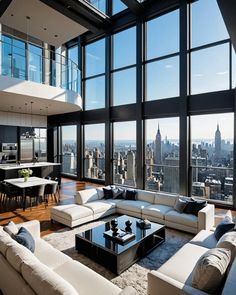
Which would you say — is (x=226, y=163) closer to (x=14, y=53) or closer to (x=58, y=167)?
(x=58, y=167)

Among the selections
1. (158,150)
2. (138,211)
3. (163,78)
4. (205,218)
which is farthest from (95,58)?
(205,218)

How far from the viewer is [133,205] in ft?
18.2

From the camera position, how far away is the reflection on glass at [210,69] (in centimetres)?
666

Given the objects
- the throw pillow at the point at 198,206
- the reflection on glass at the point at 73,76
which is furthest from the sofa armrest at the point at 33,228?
the reflection on glass at the point at 73,76

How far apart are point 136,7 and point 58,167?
6.85m

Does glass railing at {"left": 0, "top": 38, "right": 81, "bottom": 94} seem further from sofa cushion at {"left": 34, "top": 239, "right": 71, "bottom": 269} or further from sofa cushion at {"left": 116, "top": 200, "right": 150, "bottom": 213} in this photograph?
sofa cushion at {"left": 34, "top": 239, "right": 71, "bottom": 269}

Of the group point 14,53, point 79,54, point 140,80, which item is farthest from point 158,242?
point 79,54

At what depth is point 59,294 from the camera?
68.1 inches

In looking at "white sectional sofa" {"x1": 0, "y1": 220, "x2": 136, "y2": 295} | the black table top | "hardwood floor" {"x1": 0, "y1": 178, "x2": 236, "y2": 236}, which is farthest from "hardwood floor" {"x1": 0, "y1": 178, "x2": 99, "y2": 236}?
"white sectional sofa" {"x1": 0, "y1": 220, "x2": 136, "y2": 295}

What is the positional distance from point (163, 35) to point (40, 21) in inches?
175

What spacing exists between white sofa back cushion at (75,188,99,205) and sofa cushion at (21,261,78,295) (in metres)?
3.44

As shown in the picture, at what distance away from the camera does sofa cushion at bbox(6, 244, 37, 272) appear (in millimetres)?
2225

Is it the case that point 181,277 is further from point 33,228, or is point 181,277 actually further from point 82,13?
point 82,13

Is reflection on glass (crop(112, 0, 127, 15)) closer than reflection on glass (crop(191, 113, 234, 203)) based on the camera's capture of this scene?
No
